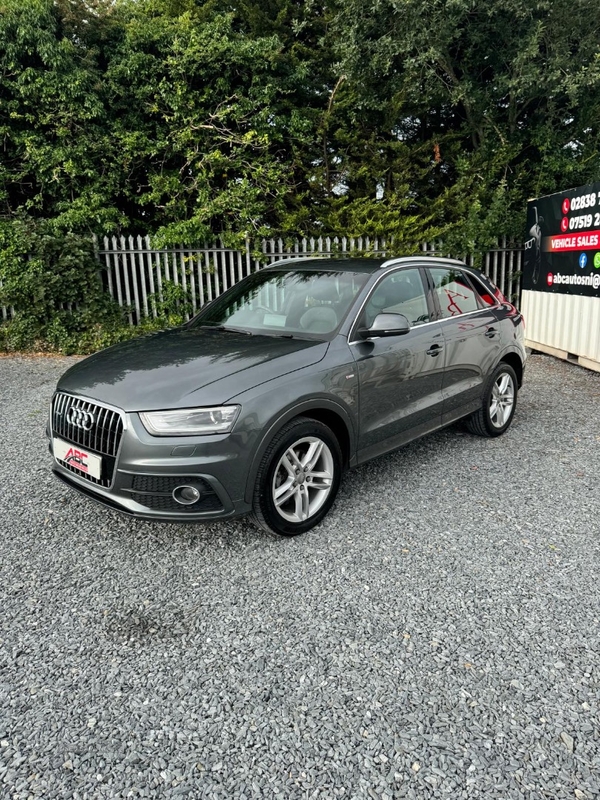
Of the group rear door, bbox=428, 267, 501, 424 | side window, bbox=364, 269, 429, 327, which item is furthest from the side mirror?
rear door, bbox=428, 267, 501, 424

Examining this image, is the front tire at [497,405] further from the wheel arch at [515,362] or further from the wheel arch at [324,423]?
the wheel arch at [324,423]

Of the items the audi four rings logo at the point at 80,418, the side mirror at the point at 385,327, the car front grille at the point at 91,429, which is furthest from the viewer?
the side mirror at the point at 385,327

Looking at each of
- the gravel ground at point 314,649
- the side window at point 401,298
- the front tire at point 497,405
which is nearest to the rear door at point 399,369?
the side window at point 401,298

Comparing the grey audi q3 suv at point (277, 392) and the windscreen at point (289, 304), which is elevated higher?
the windscreen at point (289, 304)

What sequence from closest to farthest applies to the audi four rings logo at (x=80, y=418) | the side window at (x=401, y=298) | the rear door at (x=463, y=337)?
the audi four rings logo at (x=80, y=418) → the side window at (x=401, y=298) → the rear door at (x=463, y=337)

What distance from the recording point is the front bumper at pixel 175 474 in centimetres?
296

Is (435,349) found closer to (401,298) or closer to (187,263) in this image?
(401,298)

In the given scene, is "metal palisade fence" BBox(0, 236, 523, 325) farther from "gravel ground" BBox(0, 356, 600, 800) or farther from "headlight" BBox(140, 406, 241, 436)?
"headlight" BBox(140, 406, 241, 436)

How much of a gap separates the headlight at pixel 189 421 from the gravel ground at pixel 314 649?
2.58 feet

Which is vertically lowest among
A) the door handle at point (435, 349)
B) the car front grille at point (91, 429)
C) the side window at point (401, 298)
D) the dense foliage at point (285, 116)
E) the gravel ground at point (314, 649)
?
the gravel ground at point (314, 649)

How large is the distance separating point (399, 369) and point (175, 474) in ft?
5.97

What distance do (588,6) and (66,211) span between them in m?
9.21

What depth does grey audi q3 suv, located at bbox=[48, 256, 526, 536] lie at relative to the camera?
3.02m

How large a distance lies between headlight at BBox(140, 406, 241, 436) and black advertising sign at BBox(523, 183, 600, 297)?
20.6 feet
